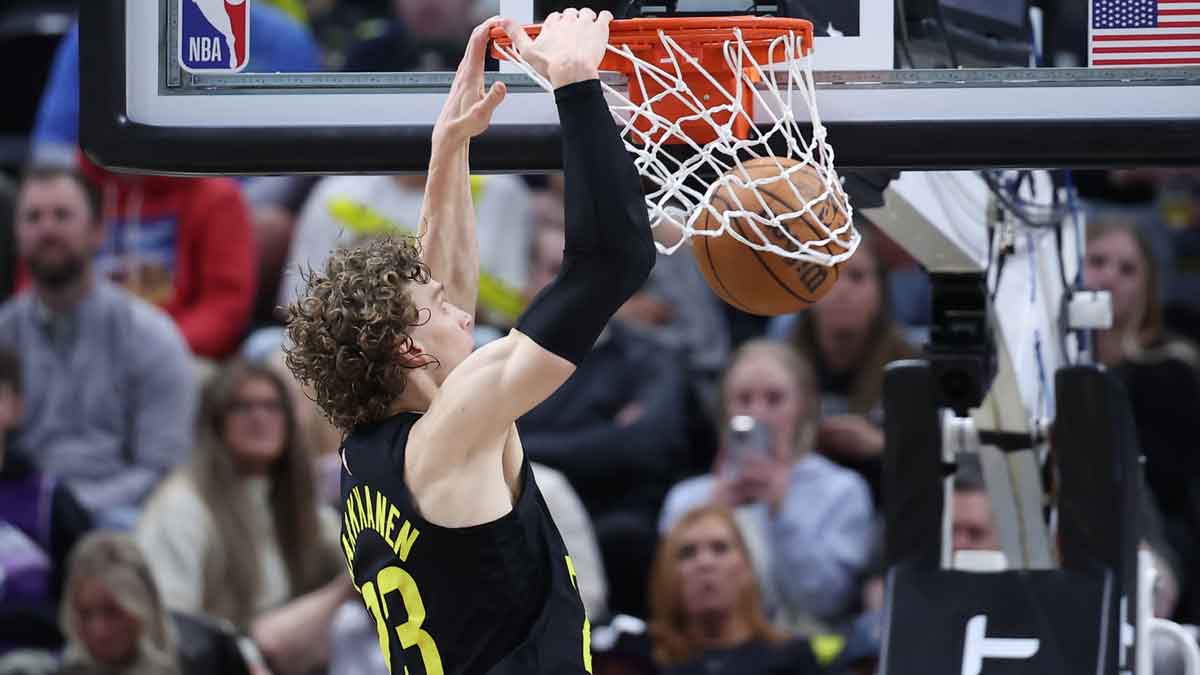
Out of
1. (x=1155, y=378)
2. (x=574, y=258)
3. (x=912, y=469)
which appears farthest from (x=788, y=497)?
(x=574, y=258)

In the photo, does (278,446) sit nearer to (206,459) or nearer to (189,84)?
(206,459)

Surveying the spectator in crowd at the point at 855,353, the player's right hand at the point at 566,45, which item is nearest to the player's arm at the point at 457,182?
the player's right hand at the point at 566,45

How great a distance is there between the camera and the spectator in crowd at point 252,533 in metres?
6.11

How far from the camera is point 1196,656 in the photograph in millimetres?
4266

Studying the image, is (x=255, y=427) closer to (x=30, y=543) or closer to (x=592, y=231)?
(x=30, y=543)

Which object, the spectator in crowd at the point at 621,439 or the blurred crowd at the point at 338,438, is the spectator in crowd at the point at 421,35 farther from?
the spectator in crowd at the point at 621,439

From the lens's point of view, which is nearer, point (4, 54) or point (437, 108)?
point (437, 108)

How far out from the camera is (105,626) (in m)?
5.94

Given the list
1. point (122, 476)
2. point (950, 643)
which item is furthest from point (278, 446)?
point (950, 643)

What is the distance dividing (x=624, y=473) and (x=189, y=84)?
10.9 ft

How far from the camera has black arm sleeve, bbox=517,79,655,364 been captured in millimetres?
2902

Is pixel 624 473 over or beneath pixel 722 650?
over

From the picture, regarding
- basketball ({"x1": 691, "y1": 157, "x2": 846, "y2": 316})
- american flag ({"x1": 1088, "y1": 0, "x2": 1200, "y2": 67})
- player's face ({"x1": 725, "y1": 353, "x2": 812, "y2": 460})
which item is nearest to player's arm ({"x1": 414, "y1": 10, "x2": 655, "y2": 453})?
basketball ({"x1": 691, "y1": 157, "x2": 846, "y2": 316})

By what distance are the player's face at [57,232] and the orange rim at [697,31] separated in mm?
3981
